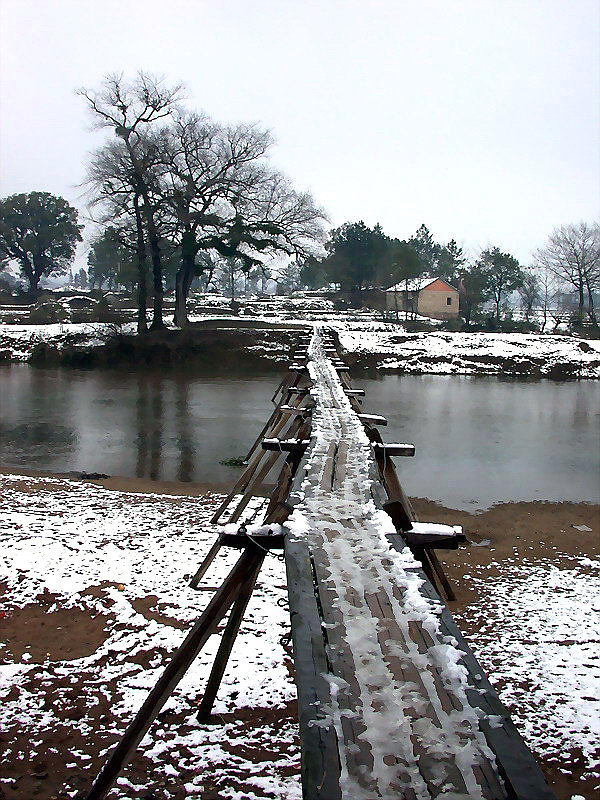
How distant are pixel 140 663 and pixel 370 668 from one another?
9.85ft

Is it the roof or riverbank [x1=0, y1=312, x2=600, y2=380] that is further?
the roof

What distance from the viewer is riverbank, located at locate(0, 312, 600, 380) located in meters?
30.3

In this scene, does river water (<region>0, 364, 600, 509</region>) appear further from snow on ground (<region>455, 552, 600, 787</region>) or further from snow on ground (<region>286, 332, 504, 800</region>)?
snow on ground (<region>286, 332, 504, 800</region>)

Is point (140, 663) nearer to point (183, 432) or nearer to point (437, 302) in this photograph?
point (183, 432)

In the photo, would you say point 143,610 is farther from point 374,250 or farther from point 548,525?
point 374,250

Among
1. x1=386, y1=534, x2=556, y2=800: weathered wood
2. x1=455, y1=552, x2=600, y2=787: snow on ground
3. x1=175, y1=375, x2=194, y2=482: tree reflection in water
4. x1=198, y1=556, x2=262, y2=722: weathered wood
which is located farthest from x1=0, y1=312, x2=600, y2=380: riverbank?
x1=386, y1=534, x2=556, y2=800: weathered wood

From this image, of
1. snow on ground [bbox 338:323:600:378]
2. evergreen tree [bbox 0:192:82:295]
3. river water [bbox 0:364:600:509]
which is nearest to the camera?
river water [bbox 0:364:600:509]

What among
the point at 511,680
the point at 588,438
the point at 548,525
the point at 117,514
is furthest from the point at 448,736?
the point at 588,438

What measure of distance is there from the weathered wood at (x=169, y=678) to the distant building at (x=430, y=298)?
48810mm

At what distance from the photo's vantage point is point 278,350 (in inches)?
1230

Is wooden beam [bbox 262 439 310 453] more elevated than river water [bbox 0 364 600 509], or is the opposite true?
wooden beam [bbox 262 439 310 453]

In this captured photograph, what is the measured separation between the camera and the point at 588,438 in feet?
57.2

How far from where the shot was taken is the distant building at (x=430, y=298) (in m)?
51.3

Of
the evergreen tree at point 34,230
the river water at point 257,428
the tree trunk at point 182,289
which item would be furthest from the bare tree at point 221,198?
the evergreen tree at point 34,230
